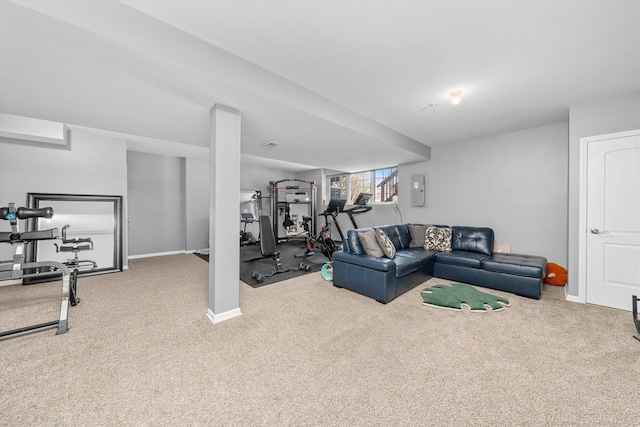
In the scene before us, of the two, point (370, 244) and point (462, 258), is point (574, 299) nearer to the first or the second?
point (462, 258)

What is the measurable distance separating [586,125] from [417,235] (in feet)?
9.17

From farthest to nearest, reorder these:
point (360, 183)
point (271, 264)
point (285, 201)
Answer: point (285, 201)
point (360, 183)
point (271, 264)

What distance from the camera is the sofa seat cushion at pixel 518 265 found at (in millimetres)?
3125

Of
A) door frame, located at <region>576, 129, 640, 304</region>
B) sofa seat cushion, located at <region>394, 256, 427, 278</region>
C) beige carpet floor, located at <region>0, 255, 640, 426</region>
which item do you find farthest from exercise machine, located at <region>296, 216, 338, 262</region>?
door frame, located at <region>576, 129, 640, 304</region>

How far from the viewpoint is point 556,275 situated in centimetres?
360

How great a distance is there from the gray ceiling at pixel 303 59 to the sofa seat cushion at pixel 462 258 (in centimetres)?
226

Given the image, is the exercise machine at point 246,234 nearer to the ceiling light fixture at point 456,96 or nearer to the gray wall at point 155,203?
the gray wall at point 155,203

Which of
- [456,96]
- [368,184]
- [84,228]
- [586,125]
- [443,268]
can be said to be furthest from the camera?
[368,184]

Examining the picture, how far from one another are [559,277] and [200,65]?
554 centimetres

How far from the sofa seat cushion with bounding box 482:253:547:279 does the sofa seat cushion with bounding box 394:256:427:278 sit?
0.97 m

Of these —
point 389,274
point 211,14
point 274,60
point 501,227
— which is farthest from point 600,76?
point 211,14

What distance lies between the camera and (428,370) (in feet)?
5.77

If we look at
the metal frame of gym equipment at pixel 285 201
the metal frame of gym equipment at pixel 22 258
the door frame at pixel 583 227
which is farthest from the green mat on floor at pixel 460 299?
the metal frame of gym equipment at pixel 285 201

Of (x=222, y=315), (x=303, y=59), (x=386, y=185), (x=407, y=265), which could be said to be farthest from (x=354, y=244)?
(x=386, y=185)
